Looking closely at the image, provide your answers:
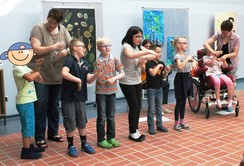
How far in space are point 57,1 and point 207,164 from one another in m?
3.61

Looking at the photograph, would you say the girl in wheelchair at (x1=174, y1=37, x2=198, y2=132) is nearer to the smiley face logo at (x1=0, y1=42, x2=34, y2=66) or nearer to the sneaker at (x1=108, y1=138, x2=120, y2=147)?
the sneaker at (x1=108, y1=138, x2=120, y2=147)

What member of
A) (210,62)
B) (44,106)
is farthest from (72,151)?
(210,62)

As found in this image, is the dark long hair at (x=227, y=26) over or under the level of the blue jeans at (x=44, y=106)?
over

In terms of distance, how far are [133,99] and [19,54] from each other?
1361 mm

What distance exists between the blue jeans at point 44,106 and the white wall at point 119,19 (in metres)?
1.57

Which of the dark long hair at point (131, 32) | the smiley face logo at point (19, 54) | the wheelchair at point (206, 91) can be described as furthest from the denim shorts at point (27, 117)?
the wheelchair at point (206, 91)

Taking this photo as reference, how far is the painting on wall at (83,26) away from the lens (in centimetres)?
538

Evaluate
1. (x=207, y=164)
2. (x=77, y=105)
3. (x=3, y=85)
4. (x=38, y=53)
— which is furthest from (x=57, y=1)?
(x=207, y=164)

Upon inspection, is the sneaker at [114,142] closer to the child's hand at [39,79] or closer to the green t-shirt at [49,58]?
the green t-shirt at [49,58]

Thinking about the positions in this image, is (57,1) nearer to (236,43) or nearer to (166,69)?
(166,69)

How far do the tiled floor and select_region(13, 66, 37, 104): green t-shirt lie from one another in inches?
24.9

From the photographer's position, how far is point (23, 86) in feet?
10.5

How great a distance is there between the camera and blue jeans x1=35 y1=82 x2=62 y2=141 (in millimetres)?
3525

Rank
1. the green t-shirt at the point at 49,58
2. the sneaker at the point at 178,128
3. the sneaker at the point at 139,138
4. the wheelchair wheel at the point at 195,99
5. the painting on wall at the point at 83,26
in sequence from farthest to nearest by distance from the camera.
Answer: the painting on wall at the point at 83,26 → the wheelchair wheel at the point at 195,99 → the sneaker at the point at 178,128 → the sneaker at the point at 139,138 → the green t-shirt at the point at 49,58
